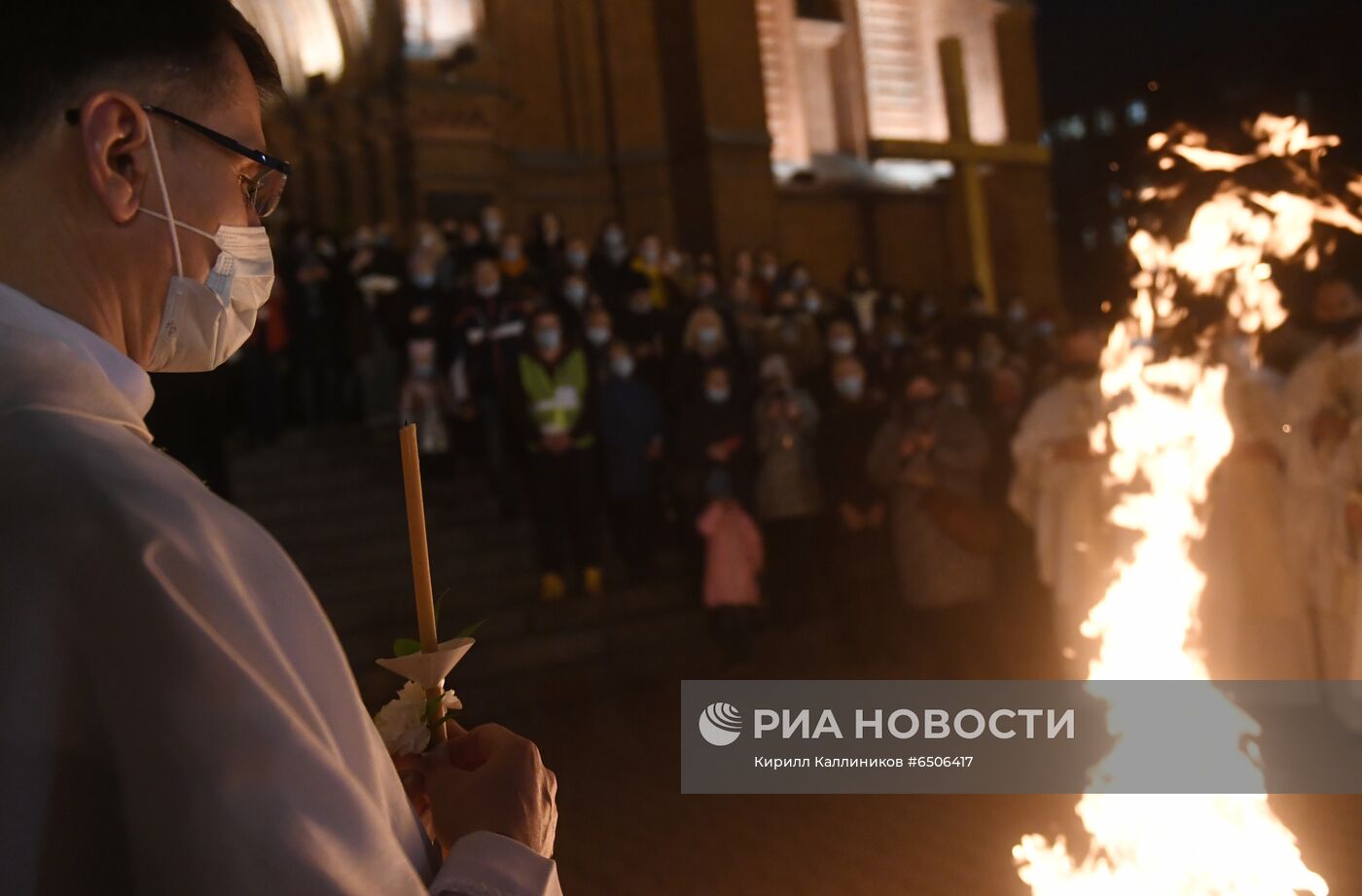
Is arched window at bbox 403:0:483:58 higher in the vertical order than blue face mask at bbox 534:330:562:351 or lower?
higher

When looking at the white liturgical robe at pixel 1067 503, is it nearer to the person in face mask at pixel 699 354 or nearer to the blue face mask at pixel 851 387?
the blue face mask at pixel 851 387

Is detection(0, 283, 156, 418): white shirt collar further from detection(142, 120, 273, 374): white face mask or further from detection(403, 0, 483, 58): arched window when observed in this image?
detection(403, 0, 483, 58): arched window

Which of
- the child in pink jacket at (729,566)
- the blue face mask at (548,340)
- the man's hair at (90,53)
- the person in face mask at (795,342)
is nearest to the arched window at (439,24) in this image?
the person in face mask at (795,342)

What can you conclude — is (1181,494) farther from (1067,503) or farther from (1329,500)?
(1067,503)

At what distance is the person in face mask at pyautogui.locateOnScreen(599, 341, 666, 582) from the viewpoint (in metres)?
9.43

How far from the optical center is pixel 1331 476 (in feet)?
22.2

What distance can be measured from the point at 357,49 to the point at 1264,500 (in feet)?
47.4

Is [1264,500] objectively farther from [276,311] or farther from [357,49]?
[357,49]

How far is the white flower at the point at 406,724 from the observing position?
1631 millimetres

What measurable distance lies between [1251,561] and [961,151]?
29.5 feet

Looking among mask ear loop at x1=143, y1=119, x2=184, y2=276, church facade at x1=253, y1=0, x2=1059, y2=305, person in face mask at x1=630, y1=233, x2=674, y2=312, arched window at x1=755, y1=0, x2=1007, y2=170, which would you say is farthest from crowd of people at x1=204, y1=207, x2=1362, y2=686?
arched window at x1=755, y1=0, x2=1007, y2=170

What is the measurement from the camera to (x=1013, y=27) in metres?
23.9

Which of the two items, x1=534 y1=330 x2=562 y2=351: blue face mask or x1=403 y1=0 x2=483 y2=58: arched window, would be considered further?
x1=403 y1=0 x2=483 y2=58: arched window

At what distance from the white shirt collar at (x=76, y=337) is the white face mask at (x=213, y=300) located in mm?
193
